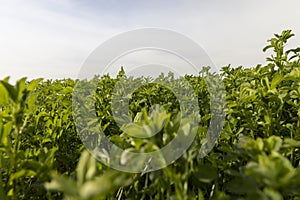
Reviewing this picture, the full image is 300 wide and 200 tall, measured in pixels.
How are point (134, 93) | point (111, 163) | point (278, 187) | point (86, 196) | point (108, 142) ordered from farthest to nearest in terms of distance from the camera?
point (134, 93), point (108, 142), point (111, 163), point (278, 187), point (86, 196)

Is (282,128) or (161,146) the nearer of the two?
(161,146)

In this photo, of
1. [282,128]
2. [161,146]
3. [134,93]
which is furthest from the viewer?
[134,93]

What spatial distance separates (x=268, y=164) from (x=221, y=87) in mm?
1617

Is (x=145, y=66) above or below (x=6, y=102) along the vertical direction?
above

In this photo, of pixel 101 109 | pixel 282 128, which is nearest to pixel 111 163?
pixel 282 128

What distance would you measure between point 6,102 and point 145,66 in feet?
2.79

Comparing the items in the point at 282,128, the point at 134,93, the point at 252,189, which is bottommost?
the point at 252,189

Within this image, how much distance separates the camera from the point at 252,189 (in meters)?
0.78

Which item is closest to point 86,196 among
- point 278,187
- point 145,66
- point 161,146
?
point 161,146

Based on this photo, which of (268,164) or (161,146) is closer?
(268,164)

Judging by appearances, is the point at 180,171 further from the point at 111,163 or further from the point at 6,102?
the point at 6,102

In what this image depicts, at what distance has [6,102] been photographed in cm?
102

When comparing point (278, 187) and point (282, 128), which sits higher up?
point (282, 128)

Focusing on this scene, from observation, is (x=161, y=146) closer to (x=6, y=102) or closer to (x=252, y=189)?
(x=252, y=189)
